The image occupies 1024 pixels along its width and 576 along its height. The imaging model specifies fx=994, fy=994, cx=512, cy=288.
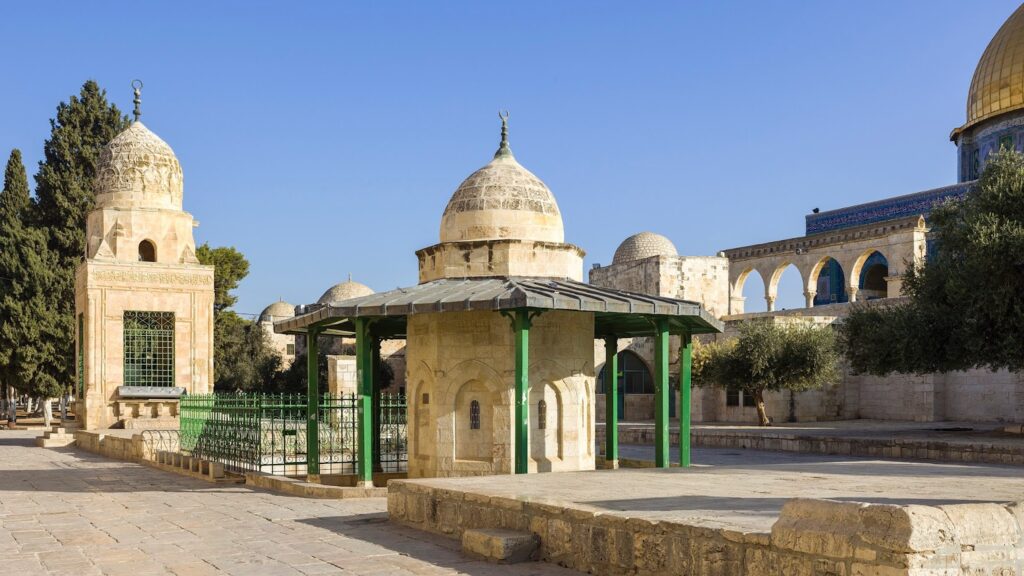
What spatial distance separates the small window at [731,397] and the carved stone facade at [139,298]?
1625 cm

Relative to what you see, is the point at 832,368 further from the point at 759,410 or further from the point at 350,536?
the point at 350,536

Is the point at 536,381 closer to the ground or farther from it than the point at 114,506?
farther from it

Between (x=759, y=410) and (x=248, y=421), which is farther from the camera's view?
(x=759, y=410)

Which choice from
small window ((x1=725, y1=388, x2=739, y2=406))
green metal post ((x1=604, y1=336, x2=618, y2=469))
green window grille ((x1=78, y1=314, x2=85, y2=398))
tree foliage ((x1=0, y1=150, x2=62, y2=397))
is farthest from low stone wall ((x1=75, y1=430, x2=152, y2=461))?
small window ((x1=725, y1=388, x2=739, y2=406))

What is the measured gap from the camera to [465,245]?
13.4 m

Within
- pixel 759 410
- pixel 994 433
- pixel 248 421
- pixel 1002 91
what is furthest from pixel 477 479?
pixel 1002 91

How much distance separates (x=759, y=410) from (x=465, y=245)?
53.1 ft

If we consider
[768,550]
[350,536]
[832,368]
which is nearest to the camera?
[768,550]

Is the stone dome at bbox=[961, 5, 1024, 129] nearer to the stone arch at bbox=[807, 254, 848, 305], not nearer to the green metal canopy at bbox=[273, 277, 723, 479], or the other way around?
the stone arch at bbox=[807, 254, 848, 305]

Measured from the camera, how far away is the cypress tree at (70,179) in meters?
31.6

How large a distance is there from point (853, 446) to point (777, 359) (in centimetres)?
768

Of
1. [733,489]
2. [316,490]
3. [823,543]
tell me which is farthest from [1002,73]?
[823,543]

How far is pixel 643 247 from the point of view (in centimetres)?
4294

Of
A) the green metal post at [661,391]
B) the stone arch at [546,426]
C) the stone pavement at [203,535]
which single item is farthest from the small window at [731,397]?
the stone pavement at [203,535]
